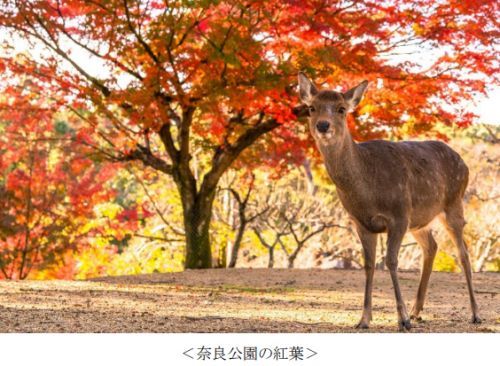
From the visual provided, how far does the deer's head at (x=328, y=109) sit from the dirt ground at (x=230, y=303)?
191 cm

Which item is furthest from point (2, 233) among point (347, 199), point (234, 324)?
point (347, 199)

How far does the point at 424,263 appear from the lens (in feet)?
26.4

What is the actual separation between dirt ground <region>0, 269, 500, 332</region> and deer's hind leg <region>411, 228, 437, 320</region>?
0.72 feet

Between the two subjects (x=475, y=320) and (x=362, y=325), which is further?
(x=475, y=320)

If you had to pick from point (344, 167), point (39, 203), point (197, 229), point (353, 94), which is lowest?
point (197, 229)

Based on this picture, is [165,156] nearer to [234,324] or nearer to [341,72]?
[341,72]

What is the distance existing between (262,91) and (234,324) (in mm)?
5897

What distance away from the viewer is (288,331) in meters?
7.06

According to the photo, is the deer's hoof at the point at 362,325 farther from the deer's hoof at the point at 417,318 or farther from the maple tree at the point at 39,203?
the maple tree at the point at 39,203

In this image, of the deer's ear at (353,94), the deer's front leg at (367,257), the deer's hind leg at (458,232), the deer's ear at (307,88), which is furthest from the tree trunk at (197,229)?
the deer's ear at (353,94)

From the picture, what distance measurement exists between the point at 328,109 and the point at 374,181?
3.10 feet

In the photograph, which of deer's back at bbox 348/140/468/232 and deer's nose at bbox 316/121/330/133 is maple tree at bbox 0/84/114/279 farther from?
deer's nose at bbox 316/121/330/133

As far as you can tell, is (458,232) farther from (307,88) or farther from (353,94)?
(307,88)

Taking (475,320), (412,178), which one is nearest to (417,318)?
(475,320)
